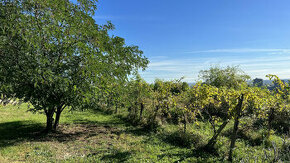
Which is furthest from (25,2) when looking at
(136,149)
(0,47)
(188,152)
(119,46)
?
(188,152)

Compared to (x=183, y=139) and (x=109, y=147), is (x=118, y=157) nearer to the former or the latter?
Result: (x=109, y=147)

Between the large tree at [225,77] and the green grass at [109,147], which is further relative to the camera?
A: the large tree at [225,77]

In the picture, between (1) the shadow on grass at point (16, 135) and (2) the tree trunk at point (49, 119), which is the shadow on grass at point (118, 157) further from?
(2) the tree trunk at point (49, 119)

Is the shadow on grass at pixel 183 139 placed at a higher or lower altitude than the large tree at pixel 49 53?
lower

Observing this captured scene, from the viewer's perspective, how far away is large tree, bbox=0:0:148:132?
584 centimetres

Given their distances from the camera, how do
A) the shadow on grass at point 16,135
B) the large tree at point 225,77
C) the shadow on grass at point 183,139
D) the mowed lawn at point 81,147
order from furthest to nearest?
the large tree at point 225,77
the shadow on grass at point 183,139
the shadow on grass at point 16,135
the mowed lawn at point 81,147

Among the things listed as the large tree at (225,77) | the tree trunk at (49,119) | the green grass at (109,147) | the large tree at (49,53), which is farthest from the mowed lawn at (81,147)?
the large tree at (225,77)

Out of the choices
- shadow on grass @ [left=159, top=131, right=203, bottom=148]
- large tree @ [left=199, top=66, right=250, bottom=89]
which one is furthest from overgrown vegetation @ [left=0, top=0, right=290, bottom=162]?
large tree @ [left=199, top=66, right=250, bottom=89]

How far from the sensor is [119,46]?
9562mm

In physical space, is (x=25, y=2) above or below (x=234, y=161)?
above

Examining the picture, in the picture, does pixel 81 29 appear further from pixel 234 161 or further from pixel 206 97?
pixel 234 161

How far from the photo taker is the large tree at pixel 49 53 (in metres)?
5.84

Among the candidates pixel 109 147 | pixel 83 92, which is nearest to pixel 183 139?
pixel 109 147

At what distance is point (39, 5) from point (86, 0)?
2.53 m
